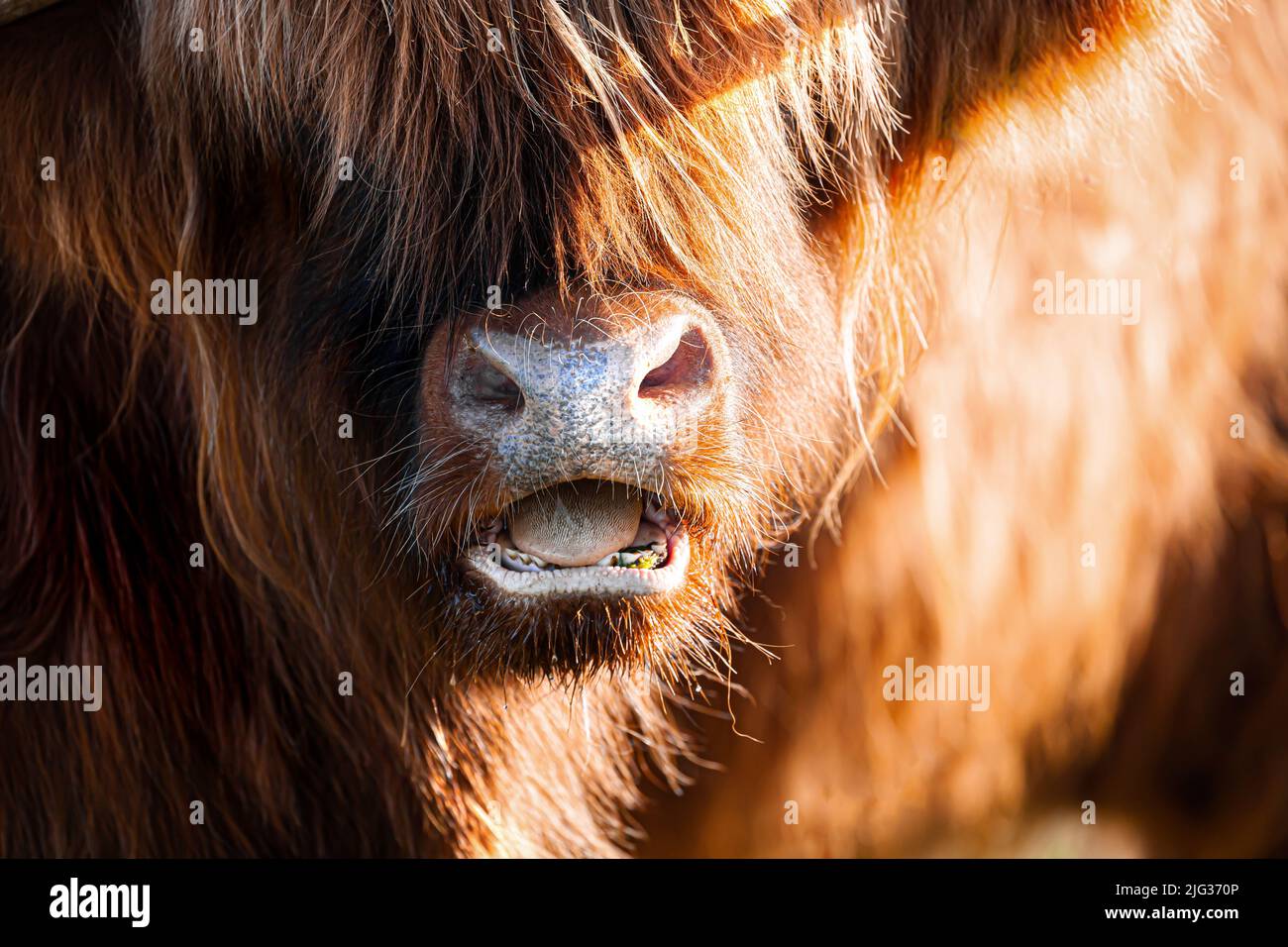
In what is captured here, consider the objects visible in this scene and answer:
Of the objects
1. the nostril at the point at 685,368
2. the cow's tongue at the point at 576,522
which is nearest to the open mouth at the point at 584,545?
the cow's tongue at the point at 576,522

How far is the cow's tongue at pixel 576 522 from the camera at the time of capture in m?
1.28

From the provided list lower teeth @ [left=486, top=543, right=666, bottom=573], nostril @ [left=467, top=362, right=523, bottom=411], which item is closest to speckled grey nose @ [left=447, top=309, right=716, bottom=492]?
nostril @ [left=467, top=362, right=523, bottom=411]

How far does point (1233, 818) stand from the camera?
2.57 meters

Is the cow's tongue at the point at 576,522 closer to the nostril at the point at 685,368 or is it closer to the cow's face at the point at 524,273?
the cow's face at the point at 524,273

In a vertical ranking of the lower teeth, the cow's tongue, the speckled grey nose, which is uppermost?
the speckled grey nose

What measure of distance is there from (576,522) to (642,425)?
145 mm

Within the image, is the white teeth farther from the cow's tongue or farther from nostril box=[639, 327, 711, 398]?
nostril box=[639, 327, 711, 398]

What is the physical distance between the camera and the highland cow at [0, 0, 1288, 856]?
128cm

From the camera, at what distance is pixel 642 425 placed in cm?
121

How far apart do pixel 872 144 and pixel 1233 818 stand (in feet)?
5.70

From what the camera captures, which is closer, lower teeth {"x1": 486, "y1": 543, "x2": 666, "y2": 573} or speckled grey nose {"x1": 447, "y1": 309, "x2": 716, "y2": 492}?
speckled grey nose {"x1": 447, "y1": 309, "x2": 716, "y2": 492}

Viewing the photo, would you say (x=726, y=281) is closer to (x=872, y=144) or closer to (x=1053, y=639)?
(x=872, y=144)
